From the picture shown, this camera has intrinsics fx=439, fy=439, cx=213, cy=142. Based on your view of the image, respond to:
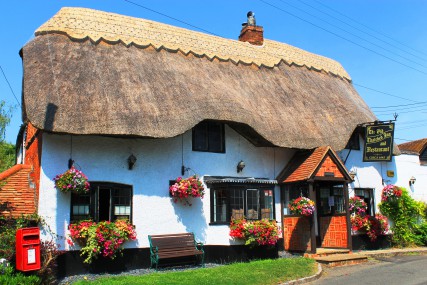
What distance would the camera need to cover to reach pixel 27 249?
31.7 ft

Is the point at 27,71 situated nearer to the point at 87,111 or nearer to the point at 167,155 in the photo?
the point at 87,111

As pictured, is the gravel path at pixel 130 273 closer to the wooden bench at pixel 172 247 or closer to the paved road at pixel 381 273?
the wooden bench at pixel 172 247

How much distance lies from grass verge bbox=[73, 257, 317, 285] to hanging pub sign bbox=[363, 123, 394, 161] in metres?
6.11

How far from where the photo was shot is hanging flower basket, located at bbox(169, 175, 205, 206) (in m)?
12.9

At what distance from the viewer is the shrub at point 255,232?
13.6 metres

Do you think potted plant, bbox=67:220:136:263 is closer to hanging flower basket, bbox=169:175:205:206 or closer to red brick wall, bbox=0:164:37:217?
red brick wall, bbox=0:164:37:217

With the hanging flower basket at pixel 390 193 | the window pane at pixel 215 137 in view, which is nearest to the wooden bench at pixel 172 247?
the window pane at pixel 215 137

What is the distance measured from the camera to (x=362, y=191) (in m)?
18.0

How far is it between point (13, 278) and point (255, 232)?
7065mm

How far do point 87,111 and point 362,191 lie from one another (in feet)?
38.4

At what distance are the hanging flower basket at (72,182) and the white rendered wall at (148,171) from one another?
1.45 feet

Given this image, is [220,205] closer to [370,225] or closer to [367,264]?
[367,264]

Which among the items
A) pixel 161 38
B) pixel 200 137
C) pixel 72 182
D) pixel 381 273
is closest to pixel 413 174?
pixel 381 273

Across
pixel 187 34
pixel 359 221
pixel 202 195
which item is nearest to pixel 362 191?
pixel 359 221
